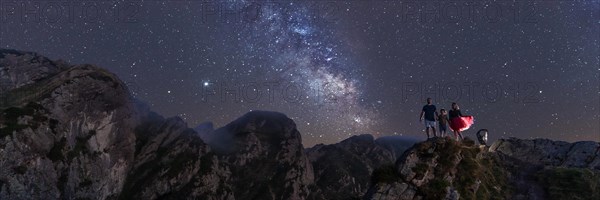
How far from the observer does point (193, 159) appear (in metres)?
120

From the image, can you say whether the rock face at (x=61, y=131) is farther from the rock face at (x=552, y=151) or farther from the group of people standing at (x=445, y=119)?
the rock face at (x=552, y=151)

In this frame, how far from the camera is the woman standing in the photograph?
28.7 metres

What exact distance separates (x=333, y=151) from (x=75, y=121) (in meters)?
113

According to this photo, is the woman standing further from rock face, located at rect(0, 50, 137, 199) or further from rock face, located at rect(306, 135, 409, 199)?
rock face, located at rect(306, 135, 409, 199)

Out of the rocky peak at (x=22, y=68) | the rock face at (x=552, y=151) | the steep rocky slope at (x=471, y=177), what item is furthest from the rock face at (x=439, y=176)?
the rocky peak at (x=22, y=68)

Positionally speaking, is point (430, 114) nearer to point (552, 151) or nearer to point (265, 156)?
point (552, 151)

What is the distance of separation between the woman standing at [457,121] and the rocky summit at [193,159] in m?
1.90

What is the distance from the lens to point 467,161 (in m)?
25.3

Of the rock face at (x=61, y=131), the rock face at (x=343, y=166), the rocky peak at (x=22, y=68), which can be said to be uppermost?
the rocky peak at (x=22, y=68)

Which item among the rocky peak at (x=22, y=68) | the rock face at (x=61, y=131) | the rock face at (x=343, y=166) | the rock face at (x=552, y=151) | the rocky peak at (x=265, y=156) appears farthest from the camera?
the rock face at (x=343, y=166)

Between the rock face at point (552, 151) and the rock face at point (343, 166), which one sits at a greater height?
the rock face at point (552, 151)

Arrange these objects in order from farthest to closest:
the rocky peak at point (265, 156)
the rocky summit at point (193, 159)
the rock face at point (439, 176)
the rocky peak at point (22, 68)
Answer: the rocky peak at point (265, 156) → the rocky peak at point (22, 68) → the rocky summit at point (193, 159) → the rock face at point (439, 176)

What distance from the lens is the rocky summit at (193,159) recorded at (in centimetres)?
2473

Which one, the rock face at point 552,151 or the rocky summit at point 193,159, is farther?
the rock face at point 552,151
